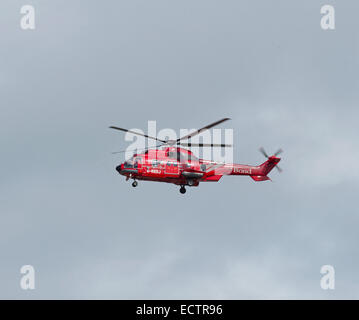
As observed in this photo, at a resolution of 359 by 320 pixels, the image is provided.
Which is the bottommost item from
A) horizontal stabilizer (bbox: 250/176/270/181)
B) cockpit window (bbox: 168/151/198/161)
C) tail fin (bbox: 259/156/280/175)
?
horizontal stabilizer (bbox: 250/176/270/181)

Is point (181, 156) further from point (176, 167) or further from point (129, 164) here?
point (129, 164)

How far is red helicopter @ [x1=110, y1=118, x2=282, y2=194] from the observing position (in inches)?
3642

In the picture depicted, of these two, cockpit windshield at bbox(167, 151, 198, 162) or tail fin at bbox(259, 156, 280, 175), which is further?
tail fin at bbox(259, 156, 280, 175)

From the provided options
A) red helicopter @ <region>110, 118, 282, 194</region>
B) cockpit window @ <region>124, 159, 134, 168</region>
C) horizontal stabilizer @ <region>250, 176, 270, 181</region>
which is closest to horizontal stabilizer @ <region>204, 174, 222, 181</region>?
red helicopter @ <region>110, 118, 282, 194</region>

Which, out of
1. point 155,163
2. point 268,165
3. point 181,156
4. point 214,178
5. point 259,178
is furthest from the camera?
point 268,165

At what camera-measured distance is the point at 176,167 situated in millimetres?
94438

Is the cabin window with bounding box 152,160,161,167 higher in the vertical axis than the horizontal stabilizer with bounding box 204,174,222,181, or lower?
higher

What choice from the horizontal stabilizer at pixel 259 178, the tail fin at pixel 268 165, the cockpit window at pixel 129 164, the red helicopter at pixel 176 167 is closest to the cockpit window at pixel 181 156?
the red helicopter at pixel 176 167

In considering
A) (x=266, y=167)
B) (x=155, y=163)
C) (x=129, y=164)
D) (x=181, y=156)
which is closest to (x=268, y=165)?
(x=266, y=167)

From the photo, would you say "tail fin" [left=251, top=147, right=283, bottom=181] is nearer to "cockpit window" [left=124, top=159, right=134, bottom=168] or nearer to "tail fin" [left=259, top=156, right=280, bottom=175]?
"tail fin" [left=259, top=156, right=280, bottom=175]
